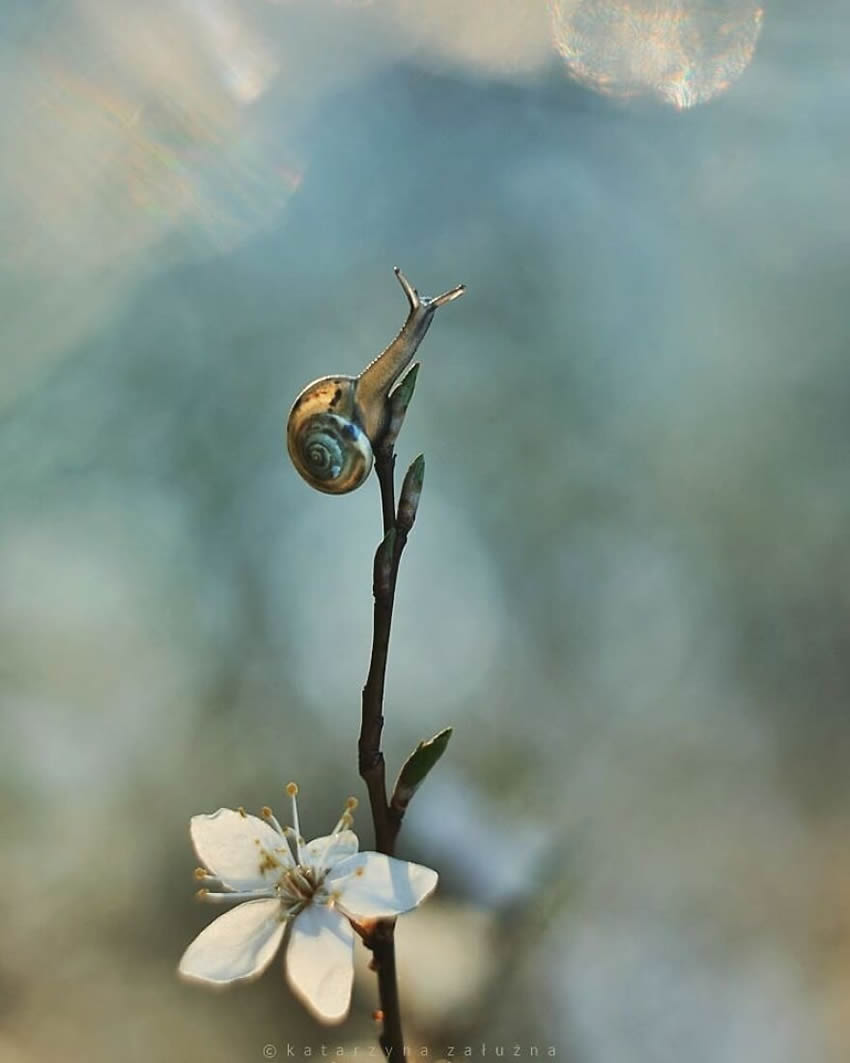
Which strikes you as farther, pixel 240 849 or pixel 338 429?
pixel 240 849

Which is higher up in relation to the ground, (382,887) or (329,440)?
(329,440)

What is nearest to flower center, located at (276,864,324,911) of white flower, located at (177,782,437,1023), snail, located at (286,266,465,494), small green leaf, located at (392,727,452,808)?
white flower, located at (177,782,437,1023)

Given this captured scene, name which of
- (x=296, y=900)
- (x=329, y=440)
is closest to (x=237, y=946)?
(x=296, y=900)

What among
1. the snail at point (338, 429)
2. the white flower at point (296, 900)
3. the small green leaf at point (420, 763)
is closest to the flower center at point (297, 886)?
the white flower at point (296, 900)

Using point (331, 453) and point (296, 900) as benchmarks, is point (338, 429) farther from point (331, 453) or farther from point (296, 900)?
point (296, 900)

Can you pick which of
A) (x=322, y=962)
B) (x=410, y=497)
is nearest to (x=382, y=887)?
(x=322, y=962)

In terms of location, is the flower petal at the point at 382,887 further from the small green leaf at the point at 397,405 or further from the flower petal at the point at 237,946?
the small green leaf at the point at 397,405

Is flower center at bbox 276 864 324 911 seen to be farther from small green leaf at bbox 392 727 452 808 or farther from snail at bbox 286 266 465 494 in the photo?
snail at bbox 286 266 465 494
